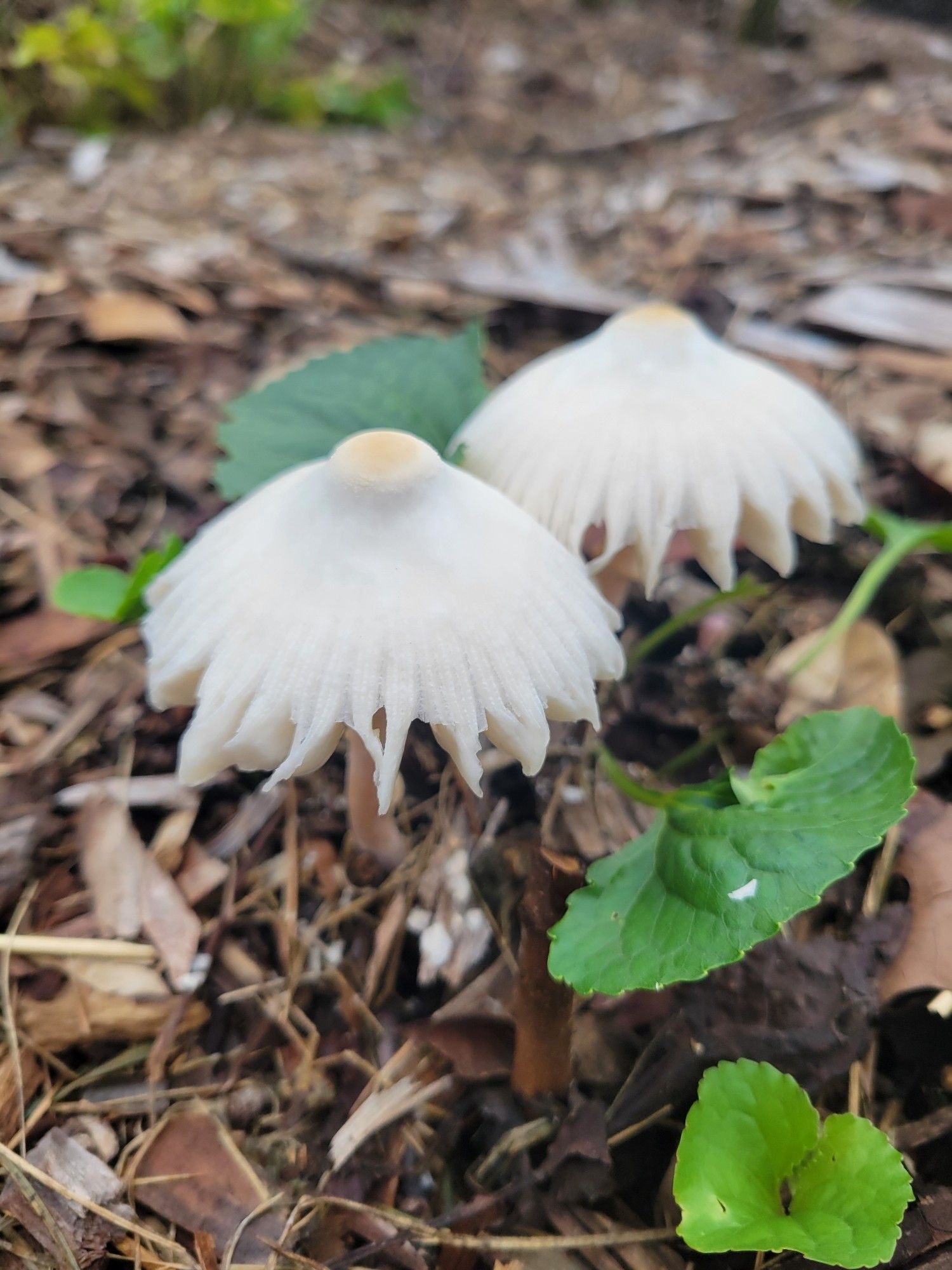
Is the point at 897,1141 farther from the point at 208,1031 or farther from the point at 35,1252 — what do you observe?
the point at 35,1252

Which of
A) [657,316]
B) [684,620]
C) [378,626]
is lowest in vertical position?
[684,620]

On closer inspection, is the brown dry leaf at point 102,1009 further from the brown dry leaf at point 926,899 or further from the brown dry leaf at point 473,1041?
the brown dry leaf at point 926,899

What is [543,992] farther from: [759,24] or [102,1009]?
[759,24]

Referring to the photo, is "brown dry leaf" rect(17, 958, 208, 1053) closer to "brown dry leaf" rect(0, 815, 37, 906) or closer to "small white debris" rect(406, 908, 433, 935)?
"brown dry leaf" rect(0, 815, 37, 906)

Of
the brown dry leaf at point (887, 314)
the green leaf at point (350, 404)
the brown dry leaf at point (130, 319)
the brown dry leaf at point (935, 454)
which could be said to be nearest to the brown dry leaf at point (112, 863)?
the green leaf at point (350, 404)

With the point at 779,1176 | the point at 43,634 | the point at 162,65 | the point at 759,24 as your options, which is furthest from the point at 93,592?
the point at 759,24

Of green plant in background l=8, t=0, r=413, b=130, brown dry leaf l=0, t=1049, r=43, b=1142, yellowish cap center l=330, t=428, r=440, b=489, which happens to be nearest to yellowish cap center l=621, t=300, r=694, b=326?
yellowish cap center l=330, t=428, r=440, b=489
